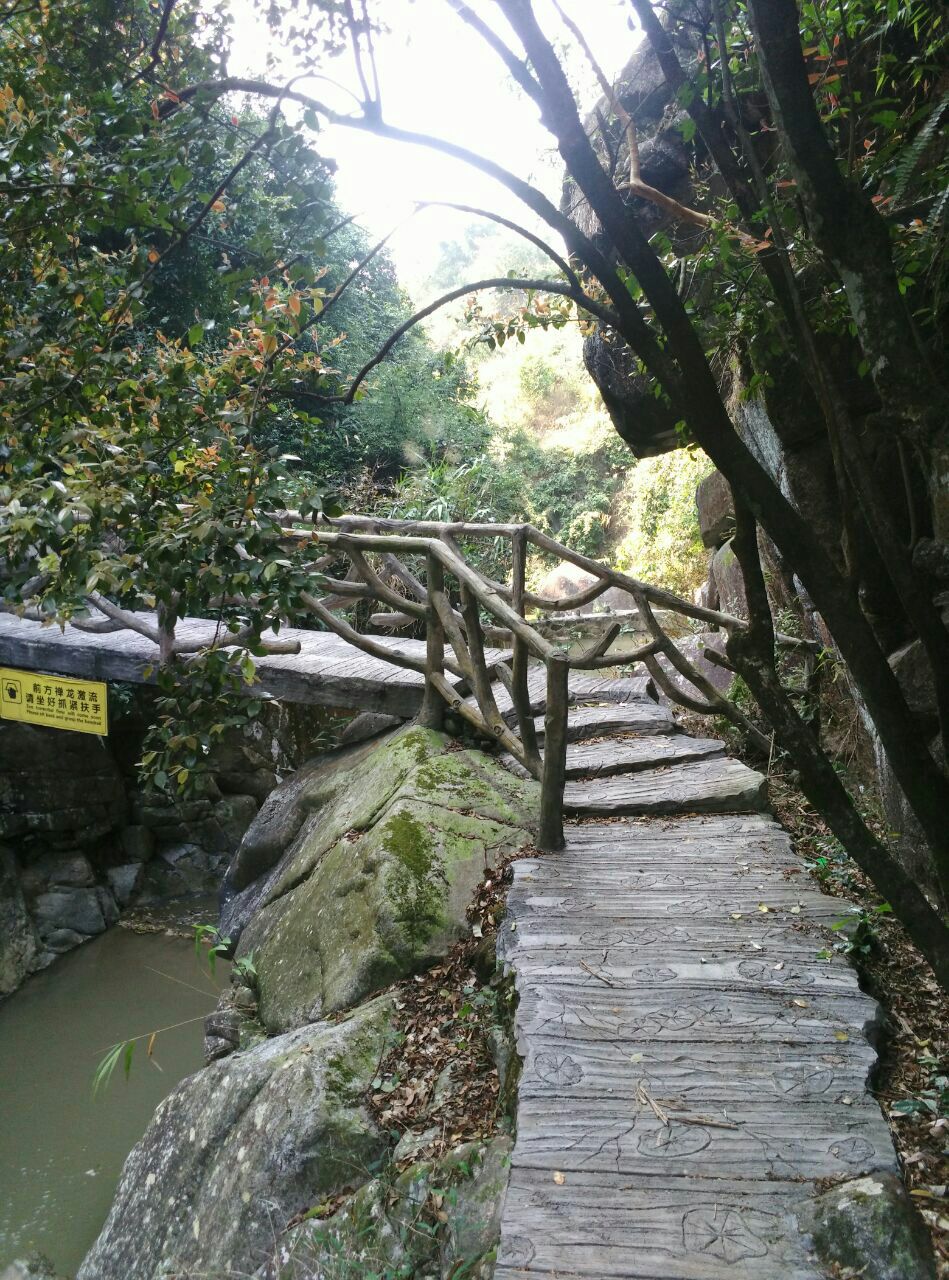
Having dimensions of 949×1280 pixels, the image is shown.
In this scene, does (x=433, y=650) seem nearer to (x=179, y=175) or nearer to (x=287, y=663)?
(x=287, y=663)

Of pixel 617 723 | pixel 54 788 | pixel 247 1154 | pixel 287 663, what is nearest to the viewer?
pixel 247 1154

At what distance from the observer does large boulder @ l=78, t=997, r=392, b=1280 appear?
2770 millimetres

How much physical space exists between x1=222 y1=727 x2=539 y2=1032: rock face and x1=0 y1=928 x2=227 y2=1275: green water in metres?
1.89

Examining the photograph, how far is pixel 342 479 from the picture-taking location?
11.5 m

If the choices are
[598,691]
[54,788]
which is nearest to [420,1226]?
[598,691]

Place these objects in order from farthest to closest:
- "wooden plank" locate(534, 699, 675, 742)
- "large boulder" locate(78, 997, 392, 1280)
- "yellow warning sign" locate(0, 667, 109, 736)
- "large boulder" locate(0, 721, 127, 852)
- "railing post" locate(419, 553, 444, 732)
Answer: "large boulder" locate(0, 721, 127, 852) → "yellow warning sign" locate(0, 667, 109, 736) → "wooden plank" locate(534, 699, 675, 742) → "railing post" locate(419, 553, 444, 732) → "large boulder" locate(78, 997, 392, 1280)

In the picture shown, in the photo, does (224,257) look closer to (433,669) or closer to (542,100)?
(542,100)

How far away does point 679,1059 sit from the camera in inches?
94.1

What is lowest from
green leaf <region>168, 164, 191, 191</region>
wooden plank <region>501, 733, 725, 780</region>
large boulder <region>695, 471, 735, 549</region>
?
wooden plank <region>501, 733, 725, 780</region>

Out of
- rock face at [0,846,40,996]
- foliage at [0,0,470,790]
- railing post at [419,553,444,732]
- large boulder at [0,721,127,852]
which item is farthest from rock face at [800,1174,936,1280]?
large boulder at [0,721,127,852]

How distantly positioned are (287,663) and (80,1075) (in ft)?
11.4

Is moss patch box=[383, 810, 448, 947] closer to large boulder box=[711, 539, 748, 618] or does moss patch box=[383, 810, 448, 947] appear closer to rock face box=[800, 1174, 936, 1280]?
rock face box=[800, 1174, 936, 1280]

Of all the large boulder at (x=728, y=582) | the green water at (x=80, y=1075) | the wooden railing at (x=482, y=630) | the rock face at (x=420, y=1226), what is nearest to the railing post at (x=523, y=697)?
the wooden railing at (x=482, y=630)

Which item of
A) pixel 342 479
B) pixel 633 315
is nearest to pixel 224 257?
pixel 633 315
